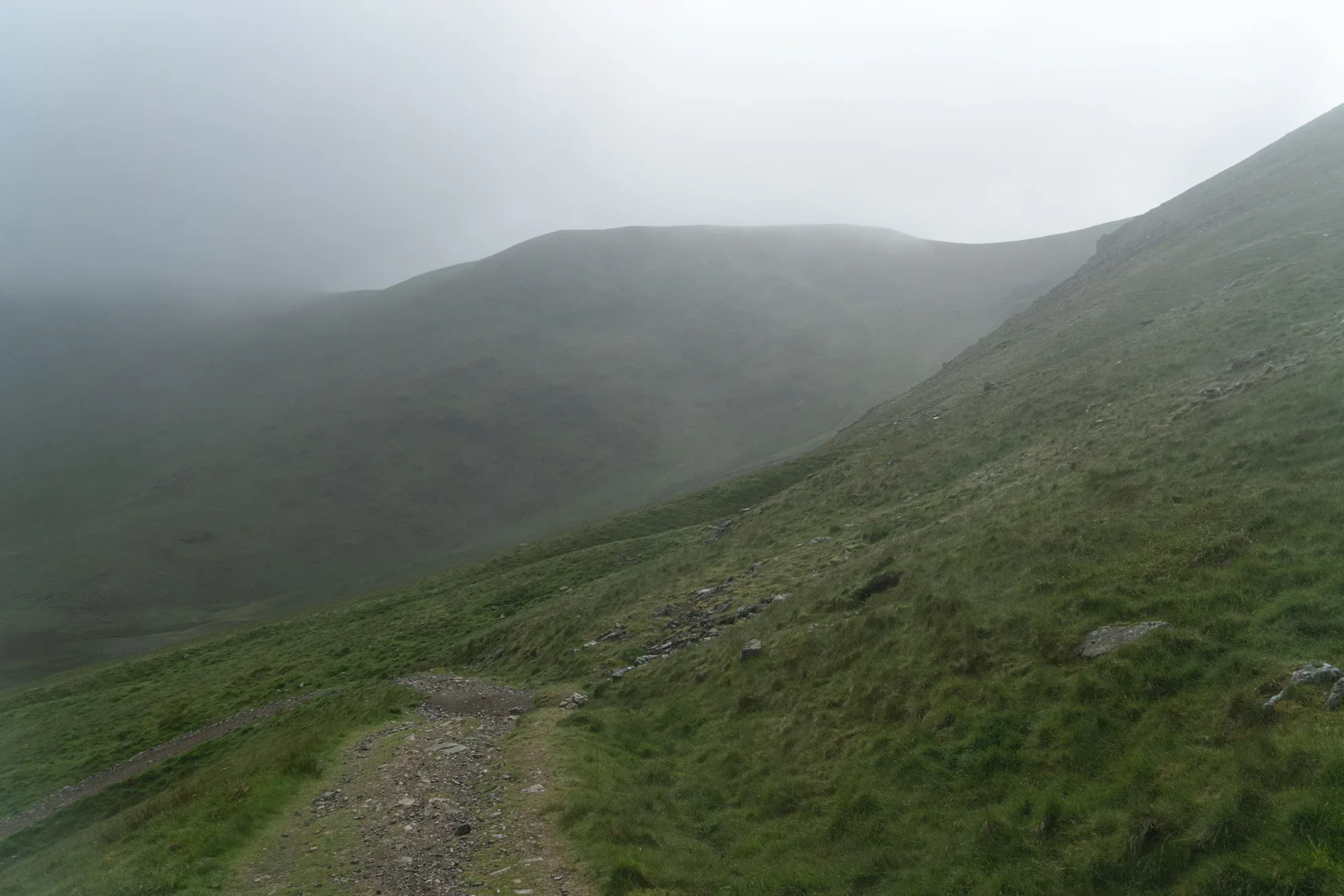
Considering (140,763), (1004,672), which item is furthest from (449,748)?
(140,763)

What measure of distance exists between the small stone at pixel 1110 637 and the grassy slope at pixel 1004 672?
344 millimetres

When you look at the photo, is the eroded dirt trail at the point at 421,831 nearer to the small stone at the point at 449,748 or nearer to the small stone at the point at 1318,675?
the small stone at the point at 449,748

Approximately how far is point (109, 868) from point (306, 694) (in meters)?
24.6

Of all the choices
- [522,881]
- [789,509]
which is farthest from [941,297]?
[522,881]

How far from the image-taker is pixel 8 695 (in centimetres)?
6506

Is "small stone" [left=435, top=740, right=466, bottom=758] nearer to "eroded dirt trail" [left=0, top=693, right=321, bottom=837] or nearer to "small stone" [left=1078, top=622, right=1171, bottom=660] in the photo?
"small stone" [left=1078, top=622, right=1171, bottom=660]

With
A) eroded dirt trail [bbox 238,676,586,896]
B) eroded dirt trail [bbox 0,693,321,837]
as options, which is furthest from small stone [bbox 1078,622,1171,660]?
eroded dirt trail [bbox 0,693,321,837]

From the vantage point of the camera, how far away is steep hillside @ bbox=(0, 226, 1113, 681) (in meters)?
118

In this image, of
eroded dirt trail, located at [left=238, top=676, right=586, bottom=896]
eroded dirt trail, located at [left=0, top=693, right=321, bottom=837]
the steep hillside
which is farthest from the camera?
the steep hillside

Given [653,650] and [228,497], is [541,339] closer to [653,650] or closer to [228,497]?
[228,497]

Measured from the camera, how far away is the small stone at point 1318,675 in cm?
921

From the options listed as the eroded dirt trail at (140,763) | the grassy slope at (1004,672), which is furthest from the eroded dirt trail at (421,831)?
the eroded dirt trail at (140,763)

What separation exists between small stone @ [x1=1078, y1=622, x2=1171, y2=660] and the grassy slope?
34 centimetres

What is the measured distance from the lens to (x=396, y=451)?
512ft
